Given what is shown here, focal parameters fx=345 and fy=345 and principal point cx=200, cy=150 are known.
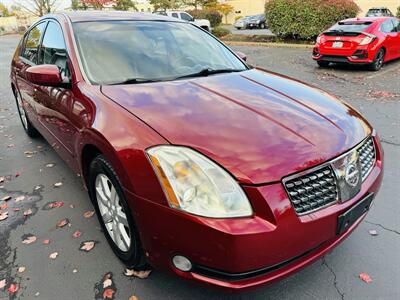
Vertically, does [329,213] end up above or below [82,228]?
above

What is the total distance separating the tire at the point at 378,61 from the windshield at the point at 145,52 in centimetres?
744

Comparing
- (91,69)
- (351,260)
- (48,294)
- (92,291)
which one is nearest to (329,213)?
(351,260)

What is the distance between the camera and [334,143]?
1908 millimetres

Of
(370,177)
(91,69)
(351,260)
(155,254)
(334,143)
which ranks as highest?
(91,69)

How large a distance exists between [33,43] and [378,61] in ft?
29.0

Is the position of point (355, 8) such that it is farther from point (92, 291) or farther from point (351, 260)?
point (92, 291)

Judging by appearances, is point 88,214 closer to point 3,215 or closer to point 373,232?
point 3,215

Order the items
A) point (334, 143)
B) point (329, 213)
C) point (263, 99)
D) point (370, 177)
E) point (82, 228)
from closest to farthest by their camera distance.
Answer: point (329, 213) < point (334, 143) < point (370, 177) < point (263, 99) < point (82, 228)

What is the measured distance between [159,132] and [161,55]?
1304 mm

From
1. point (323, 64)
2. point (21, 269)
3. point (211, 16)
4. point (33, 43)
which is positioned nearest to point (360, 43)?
point (323, 64)

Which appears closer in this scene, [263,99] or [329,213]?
[329,213]

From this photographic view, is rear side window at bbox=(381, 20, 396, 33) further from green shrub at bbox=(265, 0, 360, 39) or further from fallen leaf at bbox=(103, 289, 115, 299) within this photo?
fallen leaf at bbox=(103, 289, 115, 299)

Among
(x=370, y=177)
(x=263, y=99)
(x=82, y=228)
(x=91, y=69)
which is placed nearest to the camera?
(x=370, y=177)

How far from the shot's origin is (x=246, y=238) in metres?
1.55
